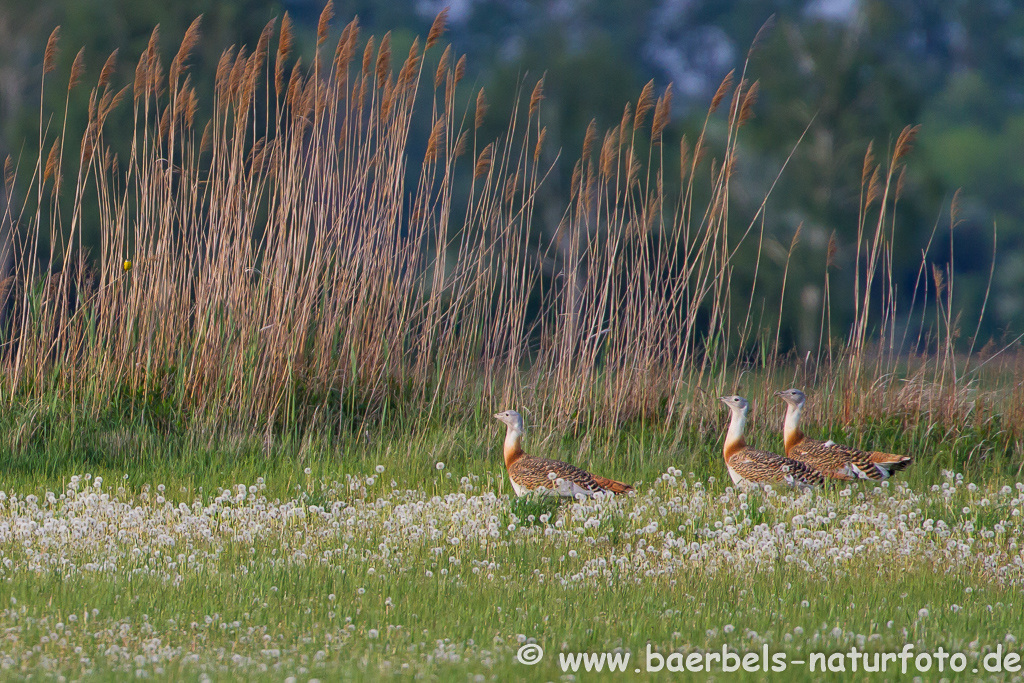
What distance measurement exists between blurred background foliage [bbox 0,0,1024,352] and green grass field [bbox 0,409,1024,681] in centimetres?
720

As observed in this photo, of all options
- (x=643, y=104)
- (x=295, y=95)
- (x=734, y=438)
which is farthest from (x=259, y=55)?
(x=734, y=438)

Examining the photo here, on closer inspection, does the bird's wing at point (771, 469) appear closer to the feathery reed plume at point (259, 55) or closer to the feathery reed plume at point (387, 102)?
the feathery reed plume at point (387, 102)

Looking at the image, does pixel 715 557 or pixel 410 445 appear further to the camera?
pixel 410 445

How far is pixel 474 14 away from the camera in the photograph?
42.9m

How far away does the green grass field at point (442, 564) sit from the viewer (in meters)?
3.98

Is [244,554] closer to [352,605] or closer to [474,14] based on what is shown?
[352,605]

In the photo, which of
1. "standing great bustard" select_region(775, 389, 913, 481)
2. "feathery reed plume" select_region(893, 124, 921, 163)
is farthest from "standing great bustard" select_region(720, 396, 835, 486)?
"feathery reed plume" select_region(893, 124, 921, 163)

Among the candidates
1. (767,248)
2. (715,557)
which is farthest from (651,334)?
(767,248)

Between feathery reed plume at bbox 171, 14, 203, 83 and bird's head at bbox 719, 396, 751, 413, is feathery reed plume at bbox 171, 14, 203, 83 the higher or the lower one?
the higher one

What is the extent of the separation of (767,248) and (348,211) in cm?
1854

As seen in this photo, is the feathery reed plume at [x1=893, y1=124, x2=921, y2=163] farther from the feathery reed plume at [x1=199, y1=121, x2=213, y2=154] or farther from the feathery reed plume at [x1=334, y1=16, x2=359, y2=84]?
the feathery reed plume at [x1=199, y1=121, x2=213, y2=154]

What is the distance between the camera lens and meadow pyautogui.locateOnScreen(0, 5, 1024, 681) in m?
4.21

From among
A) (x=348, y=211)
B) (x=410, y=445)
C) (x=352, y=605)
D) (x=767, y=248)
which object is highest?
(x=348, y=211)

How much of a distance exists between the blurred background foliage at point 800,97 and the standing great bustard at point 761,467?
6.41 m
